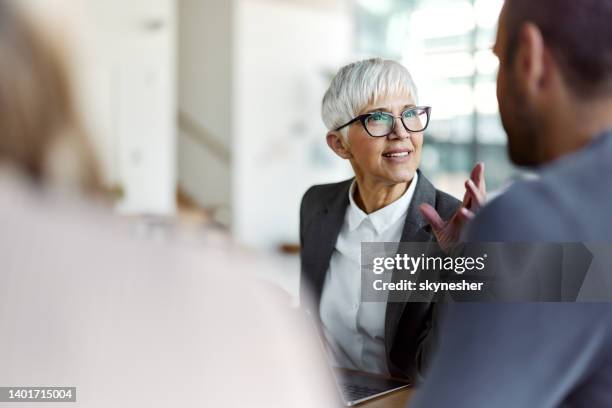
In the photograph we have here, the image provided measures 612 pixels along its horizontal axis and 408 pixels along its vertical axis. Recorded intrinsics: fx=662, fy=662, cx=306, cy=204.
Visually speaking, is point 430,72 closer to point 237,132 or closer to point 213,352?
point 213,352

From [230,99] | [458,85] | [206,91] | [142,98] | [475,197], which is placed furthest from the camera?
[206,91]

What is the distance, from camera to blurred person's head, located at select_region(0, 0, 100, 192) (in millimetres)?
493

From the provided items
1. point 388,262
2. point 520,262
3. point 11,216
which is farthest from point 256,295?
point 388,262

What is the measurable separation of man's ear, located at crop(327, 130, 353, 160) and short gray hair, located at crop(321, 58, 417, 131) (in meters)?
0.02

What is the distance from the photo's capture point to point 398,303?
114 cm

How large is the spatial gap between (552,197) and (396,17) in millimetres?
5132

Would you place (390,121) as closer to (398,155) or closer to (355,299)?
(398,155)

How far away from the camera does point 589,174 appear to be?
0.70 meters

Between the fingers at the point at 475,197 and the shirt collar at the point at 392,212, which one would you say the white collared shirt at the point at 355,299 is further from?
the fingers at the point at 475,197

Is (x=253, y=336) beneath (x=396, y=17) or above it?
beneath

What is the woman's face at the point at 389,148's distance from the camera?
1168 millimetres

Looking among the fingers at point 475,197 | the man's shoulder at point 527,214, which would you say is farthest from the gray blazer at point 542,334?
the fingers at point 475,197

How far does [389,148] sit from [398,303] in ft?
0.90

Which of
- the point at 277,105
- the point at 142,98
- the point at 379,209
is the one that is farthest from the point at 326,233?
the point at 277,105
